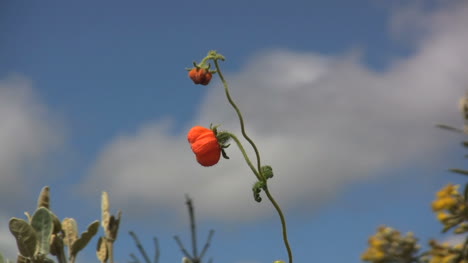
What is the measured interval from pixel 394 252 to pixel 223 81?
18.1 feet

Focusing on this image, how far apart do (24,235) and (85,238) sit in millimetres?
193

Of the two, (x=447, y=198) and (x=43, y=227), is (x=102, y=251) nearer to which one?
(x=43, y=227)

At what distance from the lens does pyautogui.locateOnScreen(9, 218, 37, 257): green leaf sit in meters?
1.72

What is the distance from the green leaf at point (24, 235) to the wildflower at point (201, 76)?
57 cm

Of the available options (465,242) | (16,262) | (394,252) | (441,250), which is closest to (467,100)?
(465,242)

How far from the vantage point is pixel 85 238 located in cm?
189

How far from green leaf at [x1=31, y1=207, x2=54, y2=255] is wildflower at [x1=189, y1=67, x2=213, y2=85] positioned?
52 cm

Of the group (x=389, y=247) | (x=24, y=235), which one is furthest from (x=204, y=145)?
(x=389, y=247)

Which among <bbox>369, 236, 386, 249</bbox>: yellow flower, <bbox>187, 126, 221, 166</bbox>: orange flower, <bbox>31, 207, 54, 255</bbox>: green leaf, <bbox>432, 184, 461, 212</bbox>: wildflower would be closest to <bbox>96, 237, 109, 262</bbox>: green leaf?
<bbox>31, 207, 54, 255</bbox>: green leaf

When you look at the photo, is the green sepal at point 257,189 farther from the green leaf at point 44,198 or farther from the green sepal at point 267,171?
the green leaf at point 44,198

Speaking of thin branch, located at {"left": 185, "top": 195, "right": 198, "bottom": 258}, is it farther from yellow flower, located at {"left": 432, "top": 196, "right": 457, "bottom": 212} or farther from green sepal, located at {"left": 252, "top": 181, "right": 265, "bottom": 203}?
yellow flower, located at {"left": 432, "top": 196, "right": 457, "bottom": 212}

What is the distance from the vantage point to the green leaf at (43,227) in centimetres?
178

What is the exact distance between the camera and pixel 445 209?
19.9 feet

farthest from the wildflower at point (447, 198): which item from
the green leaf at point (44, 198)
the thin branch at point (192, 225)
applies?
the green leaf at point (44, 198)
